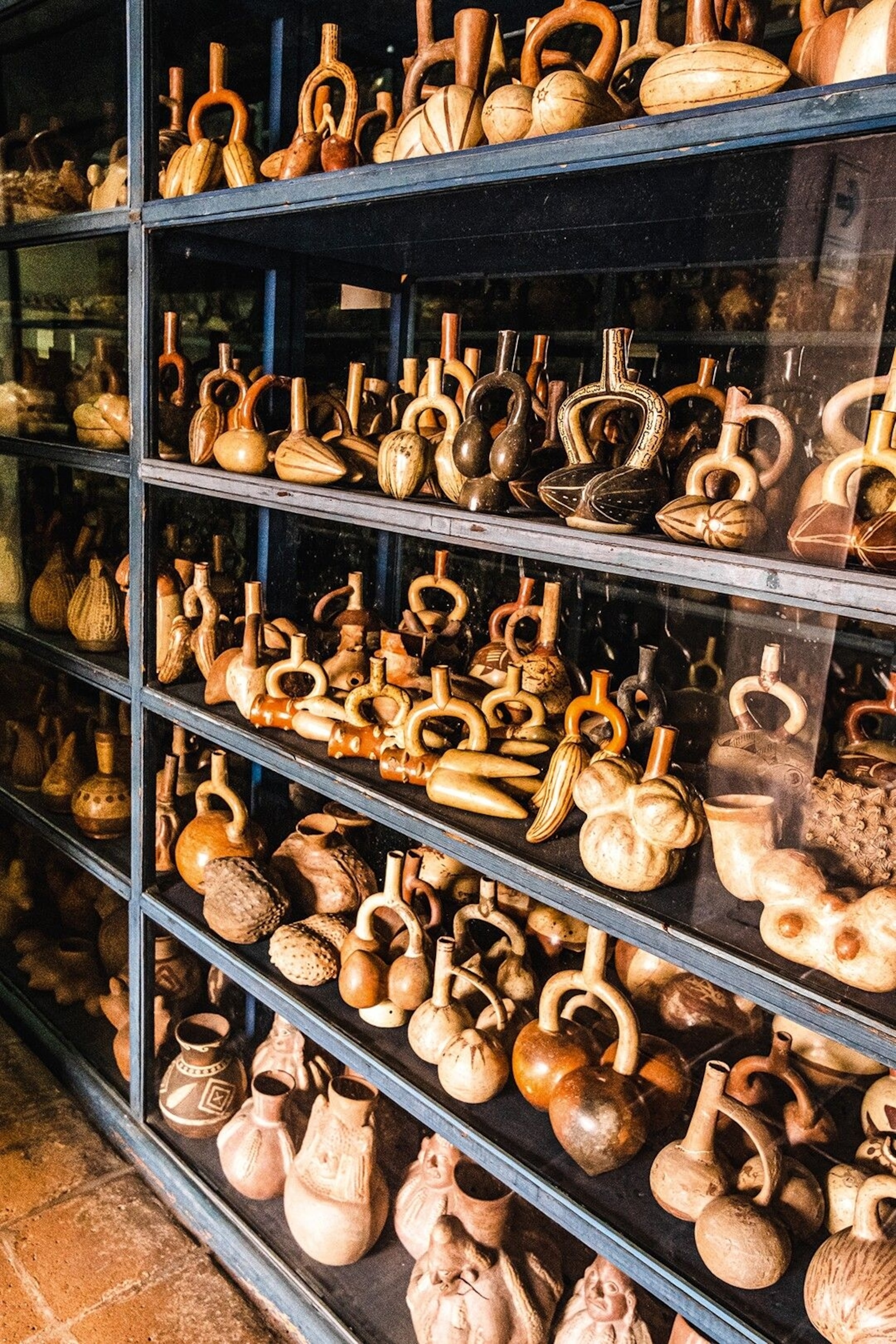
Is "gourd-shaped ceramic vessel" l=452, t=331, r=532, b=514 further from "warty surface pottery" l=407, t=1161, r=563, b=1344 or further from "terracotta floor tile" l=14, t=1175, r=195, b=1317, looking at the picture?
"terracotta floor tile" l=14, t=1175, r=195, b=1317

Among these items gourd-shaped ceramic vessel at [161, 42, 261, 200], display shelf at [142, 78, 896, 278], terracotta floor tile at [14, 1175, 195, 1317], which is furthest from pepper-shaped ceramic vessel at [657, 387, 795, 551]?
terracotta floor tile at [14, 1175, 195, 1317]

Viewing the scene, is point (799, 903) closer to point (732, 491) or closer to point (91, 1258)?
point (732, 491)

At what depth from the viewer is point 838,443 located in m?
1.29

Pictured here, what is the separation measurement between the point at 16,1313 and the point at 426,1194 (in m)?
0.90

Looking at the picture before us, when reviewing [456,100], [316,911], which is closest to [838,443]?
[456,100]

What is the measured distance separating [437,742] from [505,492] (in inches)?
19.2

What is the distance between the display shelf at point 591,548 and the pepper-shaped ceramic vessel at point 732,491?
0.03 m

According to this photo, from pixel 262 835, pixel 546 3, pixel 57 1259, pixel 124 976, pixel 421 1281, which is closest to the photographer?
pixel 421 1281

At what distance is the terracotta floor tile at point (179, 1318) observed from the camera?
194 centimetres

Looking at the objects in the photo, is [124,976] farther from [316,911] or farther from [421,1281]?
[421,1281]

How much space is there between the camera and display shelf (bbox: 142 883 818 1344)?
51.3 inches

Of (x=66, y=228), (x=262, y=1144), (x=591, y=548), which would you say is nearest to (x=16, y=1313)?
Result: (x=262, y=1144)

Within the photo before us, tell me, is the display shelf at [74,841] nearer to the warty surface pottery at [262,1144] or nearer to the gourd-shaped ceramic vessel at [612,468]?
the warty surface pottery at [262,1144]

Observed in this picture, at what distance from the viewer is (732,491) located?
4.43 ft
